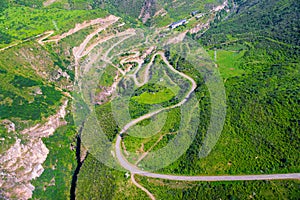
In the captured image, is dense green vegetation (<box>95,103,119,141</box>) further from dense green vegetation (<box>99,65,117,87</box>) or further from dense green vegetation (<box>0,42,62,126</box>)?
dense green vegetation (<box>99,65,117,87</box>)

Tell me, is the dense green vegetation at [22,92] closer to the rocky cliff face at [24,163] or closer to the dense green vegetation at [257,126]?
the rocky cliff face at [24,163]

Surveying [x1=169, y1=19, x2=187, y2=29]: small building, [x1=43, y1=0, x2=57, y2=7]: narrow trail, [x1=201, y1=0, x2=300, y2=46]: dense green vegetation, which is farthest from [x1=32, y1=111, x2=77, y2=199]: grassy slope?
[x1=169, y1=19, x2=187, y2=29]: small building

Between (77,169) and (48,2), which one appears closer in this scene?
(77,169)

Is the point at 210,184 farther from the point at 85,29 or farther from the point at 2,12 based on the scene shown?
the point at 2,12

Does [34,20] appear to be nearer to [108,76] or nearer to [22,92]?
[108,76]

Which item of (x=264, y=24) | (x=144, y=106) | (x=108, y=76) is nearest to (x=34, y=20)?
(x=108, y=76)

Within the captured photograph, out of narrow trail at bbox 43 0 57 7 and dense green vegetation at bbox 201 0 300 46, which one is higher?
narrow trail at bbox 43 0 57 7

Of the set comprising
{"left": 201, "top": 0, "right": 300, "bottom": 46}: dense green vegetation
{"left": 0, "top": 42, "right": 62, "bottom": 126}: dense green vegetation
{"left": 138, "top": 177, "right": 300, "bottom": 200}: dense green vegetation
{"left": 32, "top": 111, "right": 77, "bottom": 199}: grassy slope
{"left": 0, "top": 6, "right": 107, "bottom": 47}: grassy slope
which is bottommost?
{"left": 201, "top": 0, "right": 300, "bottom": 46}: dense green vegetation

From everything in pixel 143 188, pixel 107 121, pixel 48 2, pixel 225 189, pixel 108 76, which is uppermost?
pixel 48 2

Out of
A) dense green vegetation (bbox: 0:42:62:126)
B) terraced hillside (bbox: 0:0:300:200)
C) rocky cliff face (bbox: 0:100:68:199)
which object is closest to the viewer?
terraced hillside (bbox: 0:0:300:200)

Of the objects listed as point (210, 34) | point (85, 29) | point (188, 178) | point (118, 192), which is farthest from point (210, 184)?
point (210, 34)
